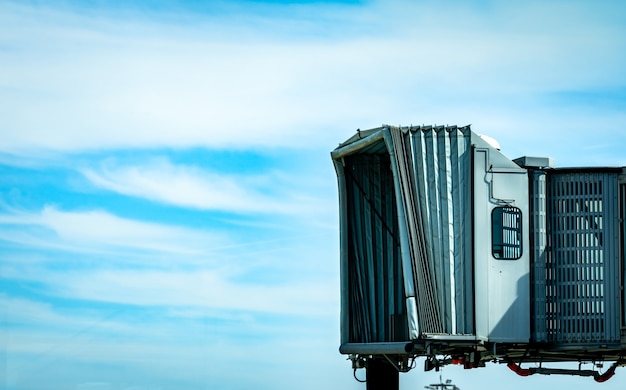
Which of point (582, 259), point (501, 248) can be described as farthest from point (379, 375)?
point (582, 259)

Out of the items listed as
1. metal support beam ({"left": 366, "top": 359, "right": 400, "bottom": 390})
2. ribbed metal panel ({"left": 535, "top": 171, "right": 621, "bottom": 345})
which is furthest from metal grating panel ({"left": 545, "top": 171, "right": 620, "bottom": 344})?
metal support beam ({"left": 366, "top": 359, "right": 400, "bottom": 390})

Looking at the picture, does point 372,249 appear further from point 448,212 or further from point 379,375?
point 448,212

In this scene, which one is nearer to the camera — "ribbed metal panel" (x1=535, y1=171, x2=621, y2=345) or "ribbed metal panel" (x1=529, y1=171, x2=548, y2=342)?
"ribbed metal panel" (x1=535, y1=171, x2=621, y2=345)

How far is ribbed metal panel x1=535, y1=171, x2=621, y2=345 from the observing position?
46594 millimetres

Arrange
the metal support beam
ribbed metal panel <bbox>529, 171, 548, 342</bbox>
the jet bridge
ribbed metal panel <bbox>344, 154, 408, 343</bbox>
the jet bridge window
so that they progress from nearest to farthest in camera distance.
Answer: the jet bridge
the jet bridge window
ribbed metal panel <bbox>529, 171, 548, 342</bbox>
ribbed metal panel <bbox>344, 154, 408, 343</bbox>
the metal support beam

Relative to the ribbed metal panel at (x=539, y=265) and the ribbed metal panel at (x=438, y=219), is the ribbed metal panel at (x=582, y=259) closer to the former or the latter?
the ribbed metal panel at (x=539, y=265)

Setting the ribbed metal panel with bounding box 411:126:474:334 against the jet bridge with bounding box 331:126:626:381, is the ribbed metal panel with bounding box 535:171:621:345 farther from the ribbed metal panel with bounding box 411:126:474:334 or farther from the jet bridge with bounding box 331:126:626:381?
the ribbed metal panel with bounding box 411:126:474:334

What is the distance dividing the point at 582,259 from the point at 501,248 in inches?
113

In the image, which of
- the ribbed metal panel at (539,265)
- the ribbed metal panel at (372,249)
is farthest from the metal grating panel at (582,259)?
the ribbed metal panel at (372,249)

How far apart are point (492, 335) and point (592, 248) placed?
183 inches

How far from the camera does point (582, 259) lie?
4691 cm

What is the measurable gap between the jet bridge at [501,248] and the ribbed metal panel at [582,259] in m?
0.04

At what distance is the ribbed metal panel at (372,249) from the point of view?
A: 2035 inches

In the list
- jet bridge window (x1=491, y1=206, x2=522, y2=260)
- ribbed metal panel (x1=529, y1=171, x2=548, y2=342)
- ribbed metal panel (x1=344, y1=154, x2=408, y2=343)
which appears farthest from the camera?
ribbed metal panel (x1=344, y1=154, x2=408, y2=343)
